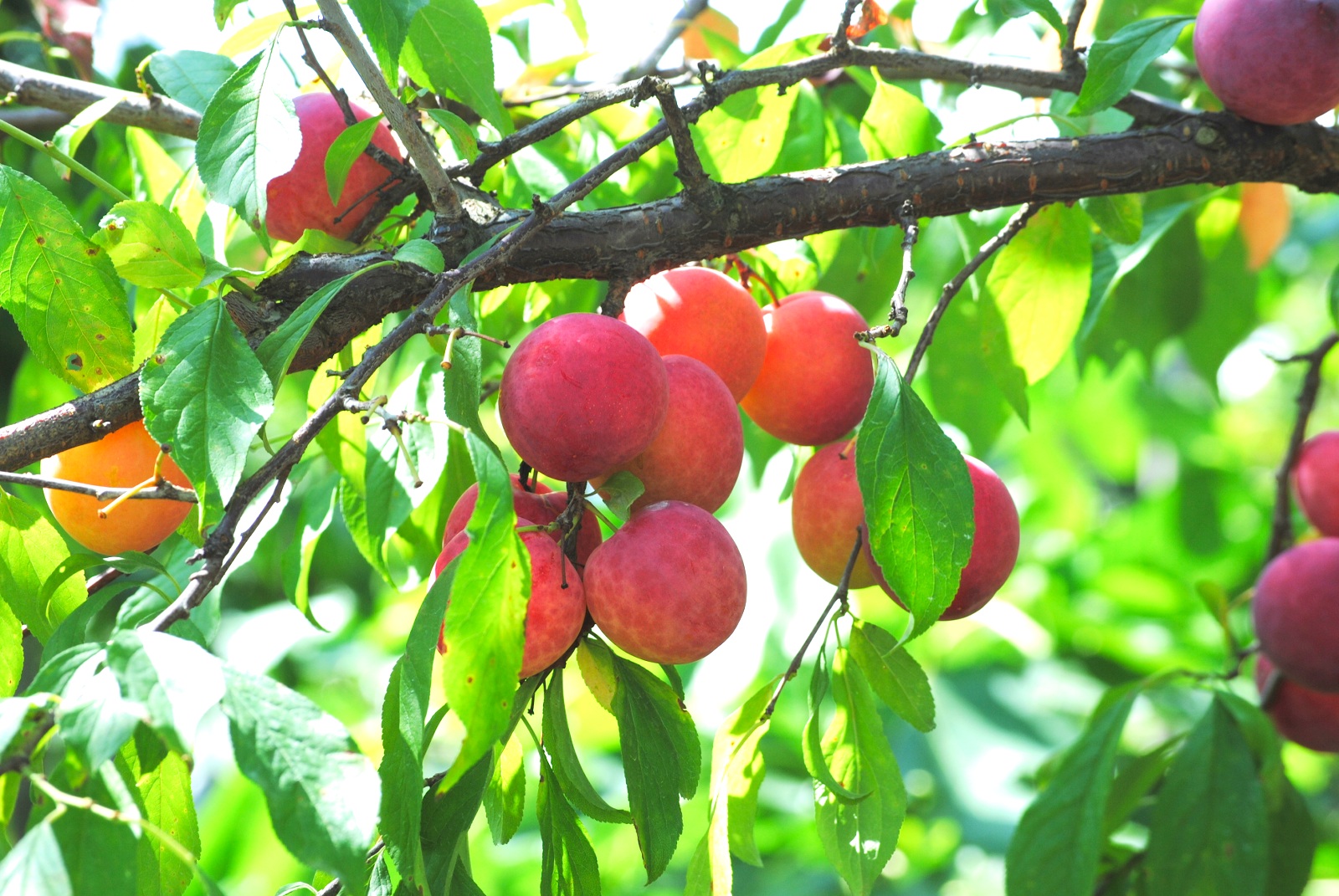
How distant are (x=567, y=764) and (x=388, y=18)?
1.29ft

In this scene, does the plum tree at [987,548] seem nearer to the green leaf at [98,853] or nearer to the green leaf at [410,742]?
the green leaf at [410,742]

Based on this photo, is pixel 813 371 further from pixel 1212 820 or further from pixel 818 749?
pixel 1212 820

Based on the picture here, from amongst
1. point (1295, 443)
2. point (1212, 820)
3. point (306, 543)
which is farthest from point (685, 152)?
point (1295, 443)

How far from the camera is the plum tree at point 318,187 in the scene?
0.70 m

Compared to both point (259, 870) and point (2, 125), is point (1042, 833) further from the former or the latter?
point (259, 870)

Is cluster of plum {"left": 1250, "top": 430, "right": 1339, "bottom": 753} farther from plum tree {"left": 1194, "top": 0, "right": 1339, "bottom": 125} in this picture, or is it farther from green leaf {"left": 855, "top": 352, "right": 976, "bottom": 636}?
green leaf {"left": 855, "top": 352, "right": 976, "bottom": 636}

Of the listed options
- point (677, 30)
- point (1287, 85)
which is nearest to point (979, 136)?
point (1287, 85)

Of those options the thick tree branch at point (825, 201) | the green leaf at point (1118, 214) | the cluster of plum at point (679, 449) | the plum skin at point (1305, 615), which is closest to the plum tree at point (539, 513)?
the cluster of plum at point (679, 449)

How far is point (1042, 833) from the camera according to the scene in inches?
32.0

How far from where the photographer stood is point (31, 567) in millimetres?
602

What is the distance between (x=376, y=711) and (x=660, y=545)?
6.41ft

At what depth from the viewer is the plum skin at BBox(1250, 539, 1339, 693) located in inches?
41.5

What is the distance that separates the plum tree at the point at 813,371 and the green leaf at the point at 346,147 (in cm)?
31

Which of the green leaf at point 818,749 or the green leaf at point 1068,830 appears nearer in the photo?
the green leaf at point 818,749
